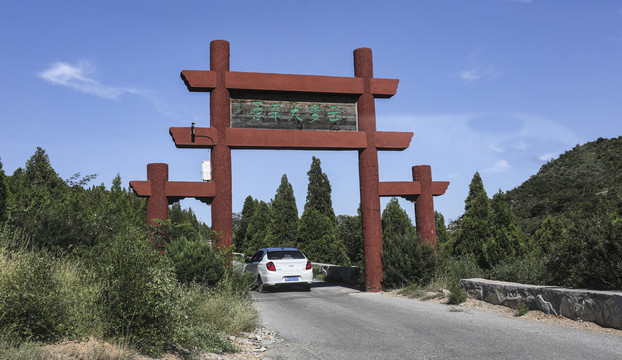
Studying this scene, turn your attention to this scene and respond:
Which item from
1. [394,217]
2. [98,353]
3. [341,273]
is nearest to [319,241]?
[394,217]

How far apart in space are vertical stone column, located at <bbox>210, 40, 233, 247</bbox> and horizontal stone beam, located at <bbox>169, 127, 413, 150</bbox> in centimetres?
25

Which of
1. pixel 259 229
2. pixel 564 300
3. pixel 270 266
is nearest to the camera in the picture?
pixel 564 300

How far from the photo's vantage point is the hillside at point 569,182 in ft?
172

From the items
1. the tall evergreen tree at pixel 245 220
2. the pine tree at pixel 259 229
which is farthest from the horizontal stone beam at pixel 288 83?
the tall evergreen tree at pixel 245 220

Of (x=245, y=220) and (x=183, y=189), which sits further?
(x=245, y=220)

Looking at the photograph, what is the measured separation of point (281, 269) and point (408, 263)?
13.2 ft

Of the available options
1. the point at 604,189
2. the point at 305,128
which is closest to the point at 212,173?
the point at 305,128

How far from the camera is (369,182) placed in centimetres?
1591

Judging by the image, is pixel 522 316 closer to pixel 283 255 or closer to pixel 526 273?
pixel 526 273

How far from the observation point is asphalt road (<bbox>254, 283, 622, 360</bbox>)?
6.20m

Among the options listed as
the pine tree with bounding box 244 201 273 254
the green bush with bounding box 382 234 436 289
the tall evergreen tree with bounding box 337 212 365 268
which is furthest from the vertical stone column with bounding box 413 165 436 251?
the pine tree with bounding box 244 201 273 254

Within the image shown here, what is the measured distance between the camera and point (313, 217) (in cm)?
3027

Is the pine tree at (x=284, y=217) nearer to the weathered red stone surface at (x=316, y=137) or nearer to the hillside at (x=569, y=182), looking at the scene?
the hillside at (x=569, y=182)

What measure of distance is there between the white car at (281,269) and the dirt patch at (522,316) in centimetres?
371
